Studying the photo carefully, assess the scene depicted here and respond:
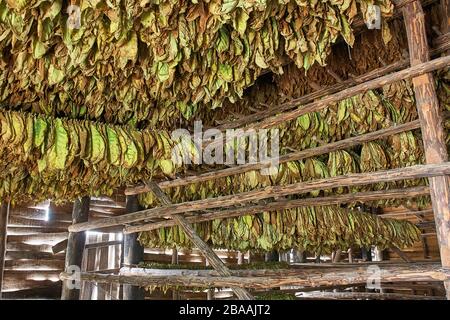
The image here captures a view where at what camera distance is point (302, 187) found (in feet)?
10.2

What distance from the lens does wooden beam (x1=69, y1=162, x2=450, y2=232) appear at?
2.38m

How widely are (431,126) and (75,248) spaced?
508 cm

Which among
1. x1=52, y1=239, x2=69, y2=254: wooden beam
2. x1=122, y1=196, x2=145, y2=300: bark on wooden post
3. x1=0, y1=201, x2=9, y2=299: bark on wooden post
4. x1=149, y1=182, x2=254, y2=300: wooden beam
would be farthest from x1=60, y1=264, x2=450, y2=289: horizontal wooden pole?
x1=52, y1=239, x2=69, y2=254: wooden beam

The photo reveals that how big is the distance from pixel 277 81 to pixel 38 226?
651cm

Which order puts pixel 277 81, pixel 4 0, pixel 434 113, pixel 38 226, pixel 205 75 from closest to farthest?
pixel 4 0, pixel 434 113, pixel 205 75, pixel 277 81, pixel 38 226

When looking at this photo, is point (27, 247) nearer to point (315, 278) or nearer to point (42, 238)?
point (42, 238)

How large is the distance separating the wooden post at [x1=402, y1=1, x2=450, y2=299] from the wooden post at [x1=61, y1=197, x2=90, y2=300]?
4.88 meters

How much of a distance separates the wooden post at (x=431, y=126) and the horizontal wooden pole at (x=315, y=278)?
6.1 inches

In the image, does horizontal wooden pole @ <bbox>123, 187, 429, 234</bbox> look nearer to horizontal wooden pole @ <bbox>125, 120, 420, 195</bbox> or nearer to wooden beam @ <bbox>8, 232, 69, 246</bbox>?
horizontal wooden pole @ <bbox>125, 120, 420, 195</bbox>

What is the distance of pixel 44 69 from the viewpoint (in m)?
2.69

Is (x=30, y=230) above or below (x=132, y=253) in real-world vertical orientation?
above

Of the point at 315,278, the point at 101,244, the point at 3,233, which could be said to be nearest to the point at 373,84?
the point at 315,278
